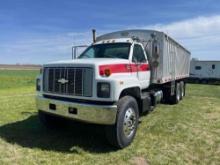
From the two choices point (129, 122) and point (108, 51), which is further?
point (108, 51)

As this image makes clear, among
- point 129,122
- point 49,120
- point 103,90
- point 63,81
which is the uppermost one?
point 63,81

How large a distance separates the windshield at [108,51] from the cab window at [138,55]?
21 centimetres

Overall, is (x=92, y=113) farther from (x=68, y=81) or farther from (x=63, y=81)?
(x=63, y=81)

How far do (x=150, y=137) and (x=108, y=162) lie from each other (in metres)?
2.04

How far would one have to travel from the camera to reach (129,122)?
6633 mm

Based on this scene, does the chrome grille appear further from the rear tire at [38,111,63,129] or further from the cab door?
the cab door

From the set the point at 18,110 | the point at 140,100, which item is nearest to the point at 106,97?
the point at 140,100

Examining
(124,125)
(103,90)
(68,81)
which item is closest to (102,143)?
(124,125)

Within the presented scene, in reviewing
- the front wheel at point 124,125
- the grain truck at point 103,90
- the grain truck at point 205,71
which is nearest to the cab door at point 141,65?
the grain truck at point 103,90

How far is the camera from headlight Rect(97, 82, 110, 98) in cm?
593

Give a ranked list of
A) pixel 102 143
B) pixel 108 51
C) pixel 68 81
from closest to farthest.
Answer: pixel 68 81
pixel 102 143
pixel 108 51

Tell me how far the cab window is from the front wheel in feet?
4.79

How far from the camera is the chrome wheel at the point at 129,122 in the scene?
647 centimetres

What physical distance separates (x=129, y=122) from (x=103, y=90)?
115 cm
